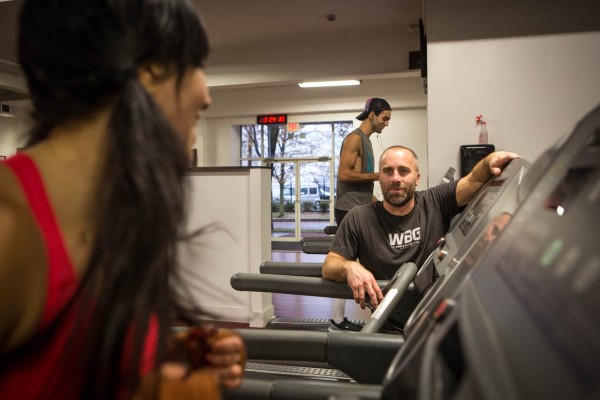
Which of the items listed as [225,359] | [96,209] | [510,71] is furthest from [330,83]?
[96,209]

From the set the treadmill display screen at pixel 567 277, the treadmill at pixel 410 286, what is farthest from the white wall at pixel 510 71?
the treadmill display screen at pixel 567 277

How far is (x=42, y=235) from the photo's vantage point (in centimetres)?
46

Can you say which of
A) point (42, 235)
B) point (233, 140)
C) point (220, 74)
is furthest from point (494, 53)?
point (233, 140)

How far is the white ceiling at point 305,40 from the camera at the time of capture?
5.30 m

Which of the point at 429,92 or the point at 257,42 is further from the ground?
the point at 257,42

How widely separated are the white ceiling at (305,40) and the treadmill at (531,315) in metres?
5.03

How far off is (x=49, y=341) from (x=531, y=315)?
53 cm

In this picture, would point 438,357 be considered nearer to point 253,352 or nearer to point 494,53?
point 253,352

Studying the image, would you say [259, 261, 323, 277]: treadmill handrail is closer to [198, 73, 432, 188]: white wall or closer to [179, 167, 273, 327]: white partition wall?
[179, 167, 273, 327]: white partition wall

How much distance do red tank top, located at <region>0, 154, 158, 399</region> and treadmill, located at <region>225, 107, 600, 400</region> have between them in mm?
410

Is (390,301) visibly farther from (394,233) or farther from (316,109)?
(316,109)

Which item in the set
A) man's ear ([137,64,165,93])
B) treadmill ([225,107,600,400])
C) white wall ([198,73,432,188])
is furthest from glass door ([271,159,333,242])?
man's ear ([137,64,165,93])

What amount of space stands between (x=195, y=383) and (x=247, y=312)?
3517 mm

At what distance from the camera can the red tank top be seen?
47cm
